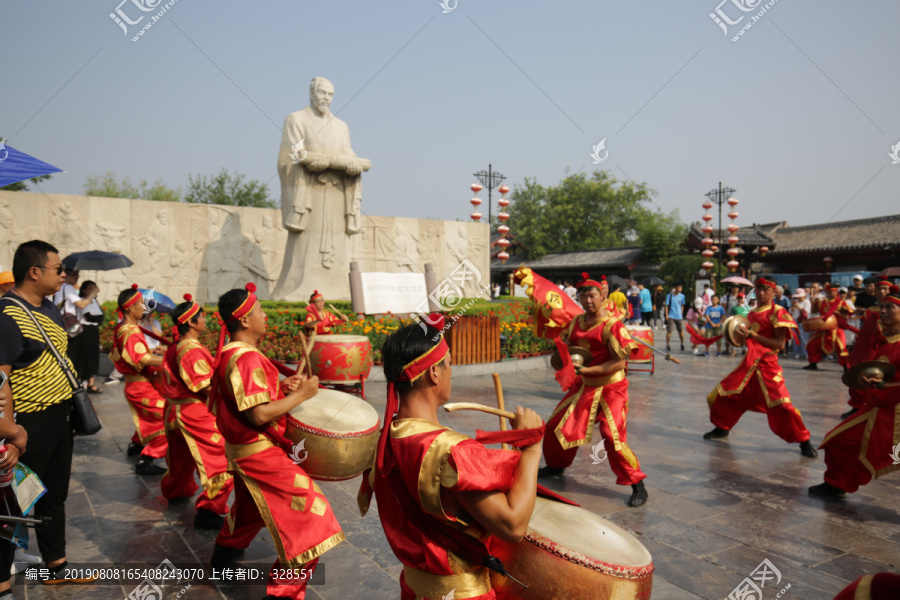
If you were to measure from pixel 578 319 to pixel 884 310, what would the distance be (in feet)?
7.39

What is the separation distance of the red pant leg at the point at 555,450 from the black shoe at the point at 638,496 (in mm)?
528

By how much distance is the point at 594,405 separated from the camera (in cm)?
458

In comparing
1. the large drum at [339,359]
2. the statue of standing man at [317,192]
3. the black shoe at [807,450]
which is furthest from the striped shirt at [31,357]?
the statue of standing man at [317,192]

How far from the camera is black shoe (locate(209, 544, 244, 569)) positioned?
3.21m

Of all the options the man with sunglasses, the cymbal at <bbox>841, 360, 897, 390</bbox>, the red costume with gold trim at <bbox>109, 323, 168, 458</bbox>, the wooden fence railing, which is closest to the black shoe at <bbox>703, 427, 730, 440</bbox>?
the cymbal at <bbox>841, 360, 897, 390</bbox>

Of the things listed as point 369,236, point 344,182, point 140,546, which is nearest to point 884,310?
point 140,546

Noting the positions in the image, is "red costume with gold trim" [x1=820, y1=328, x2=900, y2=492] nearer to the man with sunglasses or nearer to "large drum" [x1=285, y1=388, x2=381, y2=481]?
"large drum" [x1=285, y1=388, x2=381, y2=481]

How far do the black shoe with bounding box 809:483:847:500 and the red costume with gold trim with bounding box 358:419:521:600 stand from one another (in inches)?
154

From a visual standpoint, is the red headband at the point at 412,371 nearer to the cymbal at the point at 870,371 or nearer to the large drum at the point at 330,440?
the large drum at the point at 330,440

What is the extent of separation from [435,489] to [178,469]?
3404 mm

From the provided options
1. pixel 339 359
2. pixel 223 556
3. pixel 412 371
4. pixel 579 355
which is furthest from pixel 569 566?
pixel 339 359

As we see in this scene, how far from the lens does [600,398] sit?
4.59 m

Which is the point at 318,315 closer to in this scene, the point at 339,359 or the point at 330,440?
the point at 339,359

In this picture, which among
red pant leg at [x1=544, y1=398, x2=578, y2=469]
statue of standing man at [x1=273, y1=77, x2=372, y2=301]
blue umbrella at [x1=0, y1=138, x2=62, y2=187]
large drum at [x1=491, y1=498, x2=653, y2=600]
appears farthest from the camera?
statue of standing man at [x1=273, y1=77, x2=372, y2=301]
